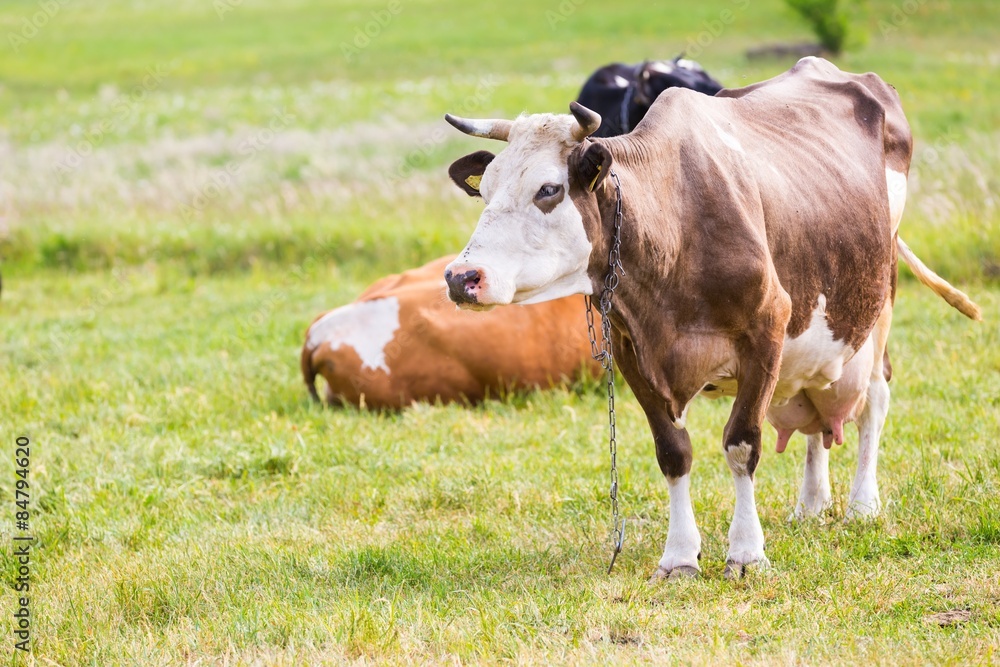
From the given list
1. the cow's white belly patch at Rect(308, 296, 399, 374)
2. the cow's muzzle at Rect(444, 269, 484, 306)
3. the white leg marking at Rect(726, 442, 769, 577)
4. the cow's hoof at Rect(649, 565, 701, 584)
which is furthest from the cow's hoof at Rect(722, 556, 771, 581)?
the cow's white belly patch at Rect(308, 296, 399, 374)

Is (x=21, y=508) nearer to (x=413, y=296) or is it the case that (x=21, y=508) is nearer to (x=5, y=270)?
(x=413, y=296)

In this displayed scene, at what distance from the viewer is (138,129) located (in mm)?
23266

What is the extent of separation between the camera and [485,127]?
3.94 metres

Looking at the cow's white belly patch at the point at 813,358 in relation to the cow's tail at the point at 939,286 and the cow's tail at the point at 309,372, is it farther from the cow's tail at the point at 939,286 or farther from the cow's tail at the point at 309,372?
the cow's tail at the point at 309,372

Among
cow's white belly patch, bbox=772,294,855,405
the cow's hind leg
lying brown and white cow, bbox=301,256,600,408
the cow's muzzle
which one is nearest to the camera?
the cow's muzzle

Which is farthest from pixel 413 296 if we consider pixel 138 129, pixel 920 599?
pixel 138 129

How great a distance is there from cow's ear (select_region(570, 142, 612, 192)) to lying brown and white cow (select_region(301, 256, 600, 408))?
10.7ft

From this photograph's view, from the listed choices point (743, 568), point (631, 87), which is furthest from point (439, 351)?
point (743, 568)

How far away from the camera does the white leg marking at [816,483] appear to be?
5051mm

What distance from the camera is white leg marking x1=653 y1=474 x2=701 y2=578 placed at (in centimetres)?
439

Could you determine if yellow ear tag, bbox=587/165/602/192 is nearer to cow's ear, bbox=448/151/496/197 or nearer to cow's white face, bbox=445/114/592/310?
cow's white face, bbox=445/114/592/310

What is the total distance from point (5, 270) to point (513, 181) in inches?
407

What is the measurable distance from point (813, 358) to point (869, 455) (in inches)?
28.4

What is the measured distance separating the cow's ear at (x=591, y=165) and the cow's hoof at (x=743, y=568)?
1.61 m
